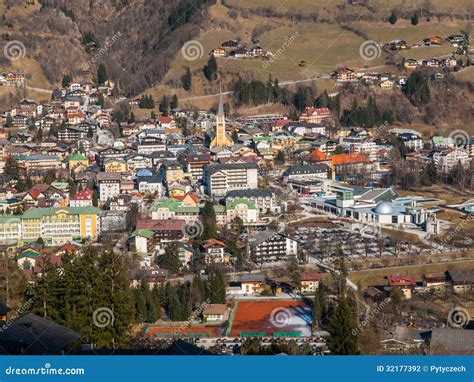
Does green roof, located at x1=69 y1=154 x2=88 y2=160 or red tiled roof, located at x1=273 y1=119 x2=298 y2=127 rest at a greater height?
red tiled roof, located at x1=273 y1=119 x2=298 y2=127

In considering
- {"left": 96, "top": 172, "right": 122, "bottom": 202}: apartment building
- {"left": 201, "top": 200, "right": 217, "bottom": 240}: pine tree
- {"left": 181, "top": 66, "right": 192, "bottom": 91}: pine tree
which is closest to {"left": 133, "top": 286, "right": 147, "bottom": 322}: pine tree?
{"left": 201, "top": 200, "right": 217, "bottom": 240}: pine tree

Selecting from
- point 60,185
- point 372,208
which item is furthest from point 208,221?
point 60,185

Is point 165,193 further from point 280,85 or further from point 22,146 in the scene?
point 280,85

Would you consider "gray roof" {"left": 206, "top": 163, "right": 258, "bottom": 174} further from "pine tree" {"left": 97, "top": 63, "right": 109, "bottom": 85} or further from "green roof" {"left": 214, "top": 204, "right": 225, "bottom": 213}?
"pine tree" {"left": 97, "top": 63, "right": 109, "bottom": 85}

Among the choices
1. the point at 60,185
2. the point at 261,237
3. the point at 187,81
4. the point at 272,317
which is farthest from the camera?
the point at 187,81

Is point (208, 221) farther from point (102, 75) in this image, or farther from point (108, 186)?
point (102, 75)

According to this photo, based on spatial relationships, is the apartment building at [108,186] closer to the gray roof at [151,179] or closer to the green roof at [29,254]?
the gray roof at [151,179]

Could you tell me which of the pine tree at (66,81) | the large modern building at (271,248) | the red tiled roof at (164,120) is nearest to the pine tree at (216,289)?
the large modern building at (271,248)

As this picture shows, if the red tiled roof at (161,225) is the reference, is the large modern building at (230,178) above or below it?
above
